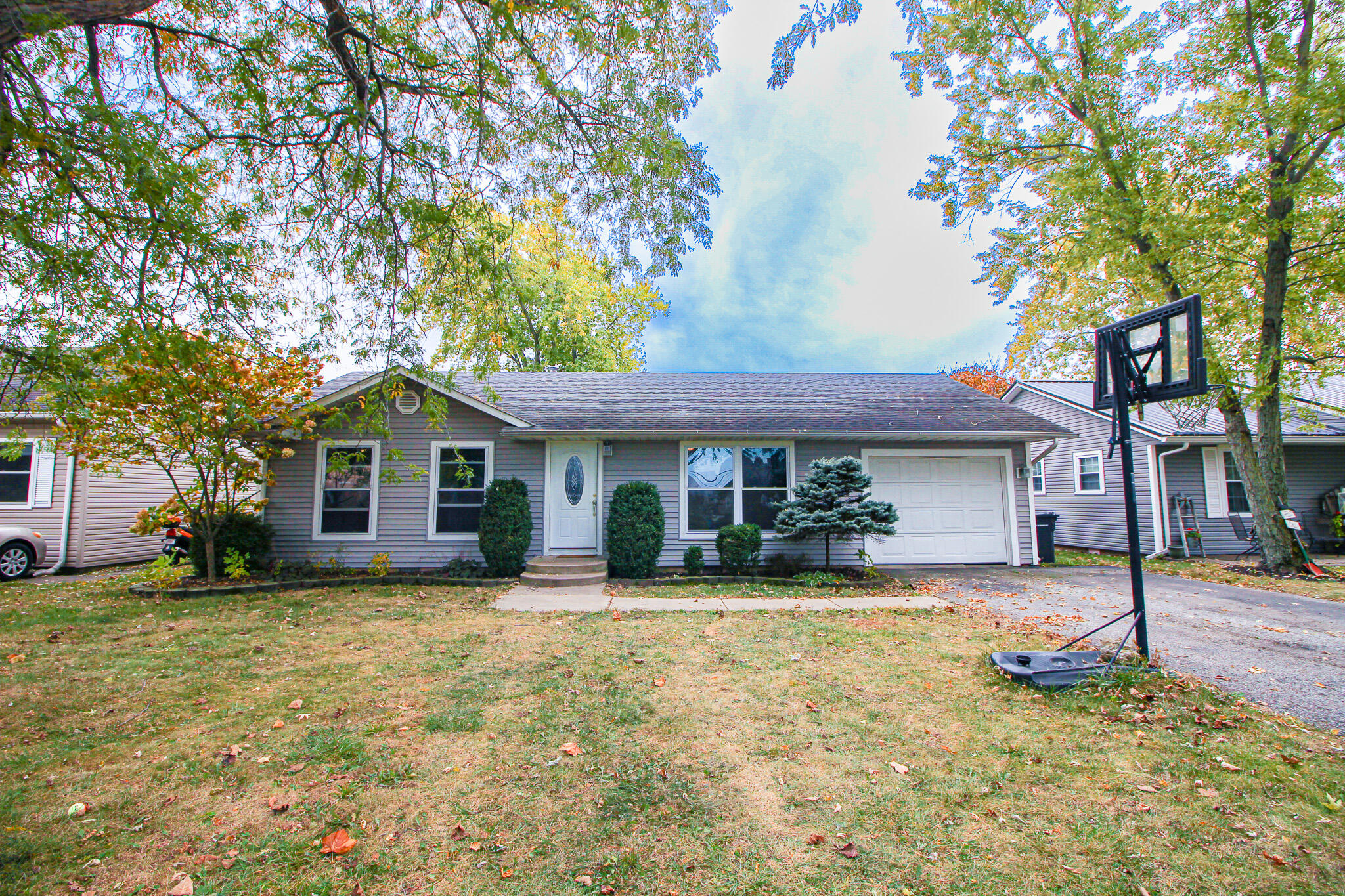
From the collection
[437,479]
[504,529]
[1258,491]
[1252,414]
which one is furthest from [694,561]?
[1252,414]

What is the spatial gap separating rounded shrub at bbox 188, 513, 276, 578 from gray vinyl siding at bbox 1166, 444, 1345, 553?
18134 millimetres

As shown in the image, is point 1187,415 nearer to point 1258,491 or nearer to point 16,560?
point 1258,491

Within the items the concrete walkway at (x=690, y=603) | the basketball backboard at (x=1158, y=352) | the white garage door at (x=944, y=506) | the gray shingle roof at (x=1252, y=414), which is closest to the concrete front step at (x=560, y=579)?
the concrete walkway at (x=690, y=603)

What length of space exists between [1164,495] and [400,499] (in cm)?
1580

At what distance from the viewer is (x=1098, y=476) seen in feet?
46.6

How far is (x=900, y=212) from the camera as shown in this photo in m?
10.7

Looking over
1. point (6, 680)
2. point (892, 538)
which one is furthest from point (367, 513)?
point (892, 538)

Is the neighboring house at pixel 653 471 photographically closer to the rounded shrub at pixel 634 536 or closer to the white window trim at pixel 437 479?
the white window trim at pixel 437 479

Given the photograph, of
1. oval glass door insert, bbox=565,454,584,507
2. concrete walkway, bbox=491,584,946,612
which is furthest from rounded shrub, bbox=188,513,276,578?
oval glass door insert, bbox=565,454,584,507

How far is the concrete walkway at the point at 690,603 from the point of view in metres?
7.31

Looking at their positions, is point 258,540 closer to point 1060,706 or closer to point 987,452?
point 1060,706

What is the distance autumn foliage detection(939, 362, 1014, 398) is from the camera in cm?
3039

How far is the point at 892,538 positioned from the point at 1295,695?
22.8 ft

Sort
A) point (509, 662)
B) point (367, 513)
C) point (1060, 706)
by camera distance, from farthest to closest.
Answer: point (367, 513), point (509, 662), point (1060, 706)
